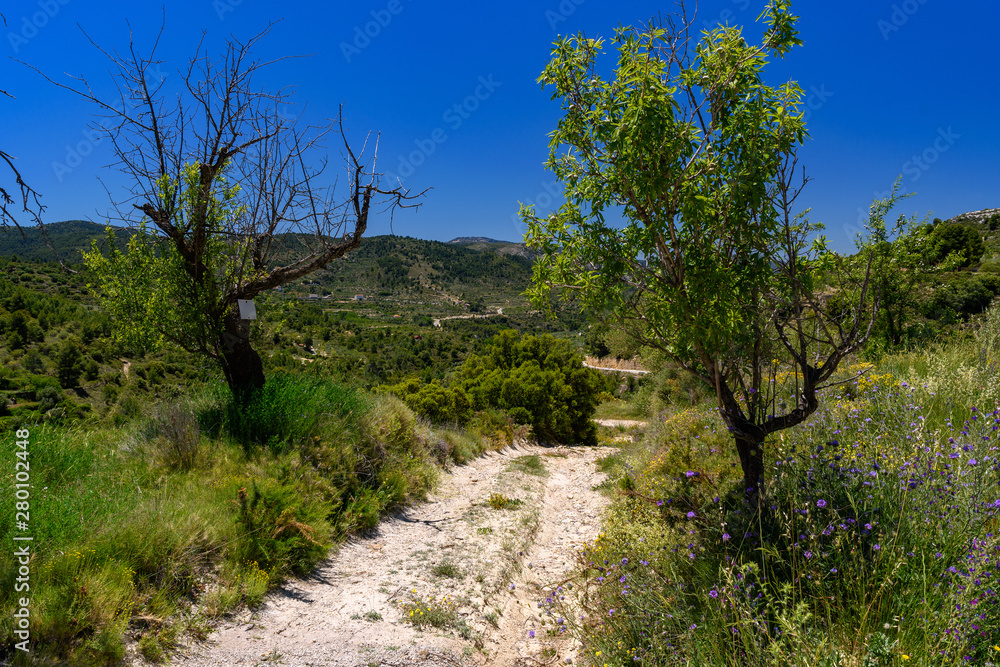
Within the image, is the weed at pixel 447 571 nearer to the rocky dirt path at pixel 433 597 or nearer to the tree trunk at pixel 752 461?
the rocky dirt path at pixel 433 597

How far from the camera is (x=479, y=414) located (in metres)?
14.0

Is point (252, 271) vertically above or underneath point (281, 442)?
above

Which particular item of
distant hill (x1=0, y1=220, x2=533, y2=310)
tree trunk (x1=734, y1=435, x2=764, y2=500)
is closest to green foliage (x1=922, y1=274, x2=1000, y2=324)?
tree trunk (x1=734, y1=435, x2=764, y2=500)

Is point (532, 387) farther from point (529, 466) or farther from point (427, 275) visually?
point (427, 275)

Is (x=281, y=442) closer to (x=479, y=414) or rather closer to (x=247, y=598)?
(x=247, y=598)

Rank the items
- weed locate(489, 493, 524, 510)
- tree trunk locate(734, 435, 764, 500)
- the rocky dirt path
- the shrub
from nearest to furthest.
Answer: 1. the rocky dirt path
2. tree trunk locate(734, 435, 764, 500)
3. the shrub
4. weed locate(489, 493, 524, 510)

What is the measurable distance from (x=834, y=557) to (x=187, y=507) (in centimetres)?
508

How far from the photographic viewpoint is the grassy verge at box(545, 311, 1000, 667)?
2250 mm

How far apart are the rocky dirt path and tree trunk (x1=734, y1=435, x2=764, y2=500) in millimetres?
2149

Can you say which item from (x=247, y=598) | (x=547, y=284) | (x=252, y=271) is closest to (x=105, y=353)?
(x=252, y=271)

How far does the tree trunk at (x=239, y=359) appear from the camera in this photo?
6.86 m

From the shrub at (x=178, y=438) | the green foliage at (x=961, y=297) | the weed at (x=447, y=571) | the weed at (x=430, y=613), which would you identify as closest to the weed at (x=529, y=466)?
the weed at (x=447, y=571)

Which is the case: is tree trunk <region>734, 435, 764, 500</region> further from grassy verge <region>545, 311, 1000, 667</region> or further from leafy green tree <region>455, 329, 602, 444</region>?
leafy green tree <region>455, 329, 602, 444</region>

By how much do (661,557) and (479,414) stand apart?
9.98 m
